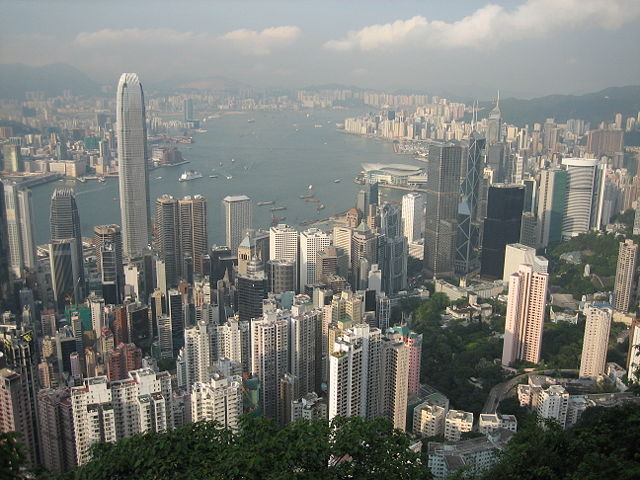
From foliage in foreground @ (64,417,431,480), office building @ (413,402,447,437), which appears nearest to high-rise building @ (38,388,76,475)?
foliage in foreground @ (64,417,431,480)

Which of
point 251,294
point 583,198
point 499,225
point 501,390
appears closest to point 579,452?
point 501,390

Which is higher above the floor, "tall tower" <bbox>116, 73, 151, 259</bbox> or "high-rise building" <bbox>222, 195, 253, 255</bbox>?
"tall tower" <bbox>116, 73, 151, 259</bbox>

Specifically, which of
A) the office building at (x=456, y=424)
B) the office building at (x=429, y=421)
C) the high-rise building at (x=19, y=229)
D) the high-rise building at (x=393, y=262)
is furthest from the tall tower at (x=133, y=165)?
the office building at (x=456, y=424)

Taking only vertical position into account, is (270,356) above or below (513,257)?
above

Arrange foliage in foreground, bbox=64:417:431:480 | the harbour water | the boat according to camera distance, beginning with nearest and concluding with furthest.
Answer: foliage in foreground, bbox=64:417:431:480, the harbour water, the boat

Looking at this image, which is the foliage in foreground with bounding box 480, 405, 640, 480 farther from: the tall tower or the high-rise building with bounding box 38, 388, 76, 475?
the tall tower

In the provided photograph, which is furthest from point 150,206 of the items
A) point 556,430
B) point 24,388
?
point 556,430

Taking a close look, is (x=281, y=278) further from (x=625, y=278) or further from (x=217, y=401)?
(x=625, y=278)
